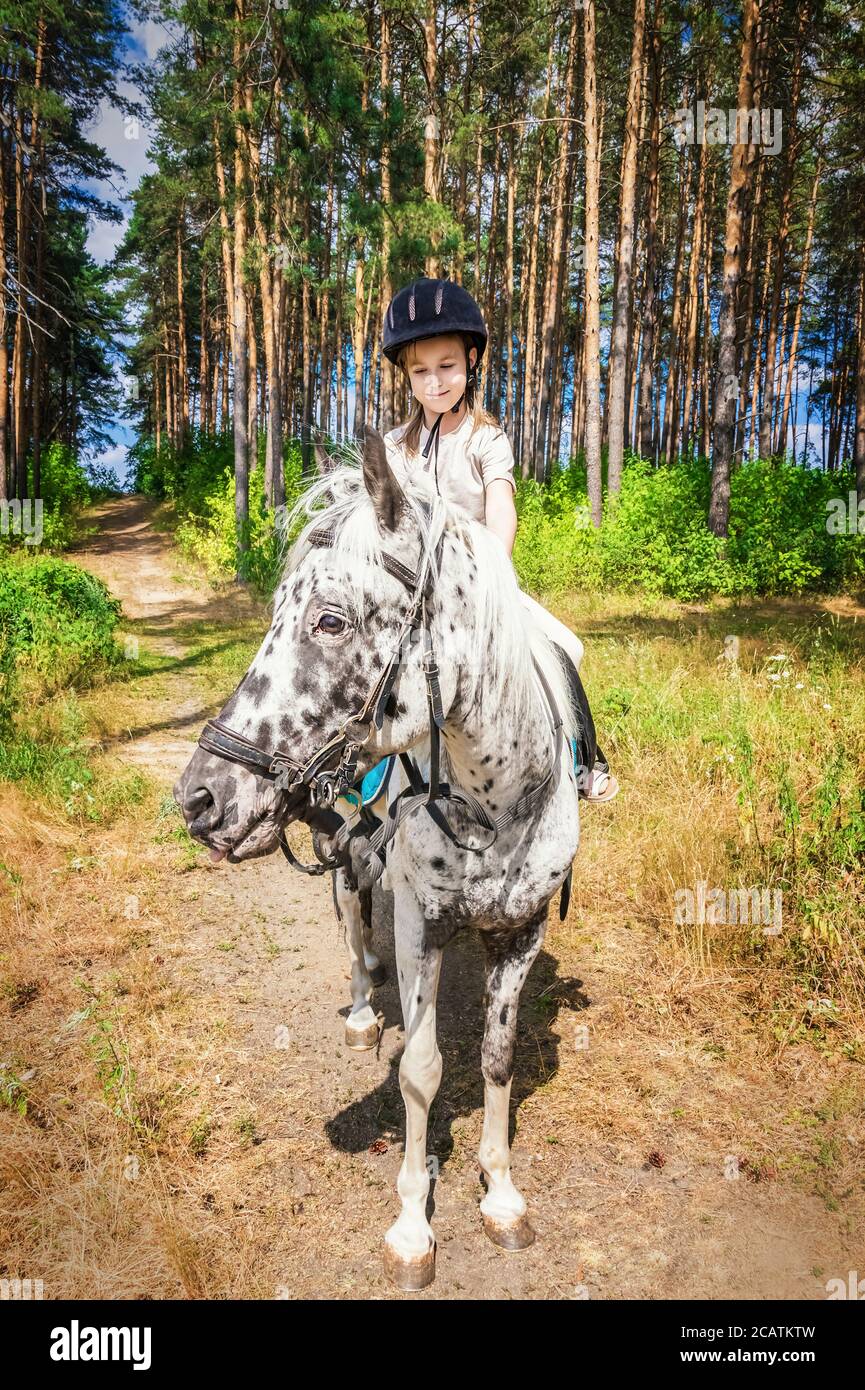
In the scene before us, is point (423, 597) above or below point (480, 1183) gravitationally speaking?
above

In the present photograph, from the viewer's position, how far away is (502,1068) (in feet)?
9.03

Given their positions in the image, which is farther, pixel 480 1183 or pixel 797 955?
pixel 797 955

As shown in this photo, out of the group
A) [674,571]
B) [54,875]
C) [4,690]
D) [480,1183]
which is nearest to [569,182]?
[674,571]

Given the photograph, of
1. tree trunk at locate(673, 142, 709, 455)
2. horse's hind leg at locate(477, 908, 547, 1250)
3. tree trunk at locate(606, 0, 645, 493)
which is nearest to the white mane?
horse's hind leg at locate(477, 908, 547, 1250)

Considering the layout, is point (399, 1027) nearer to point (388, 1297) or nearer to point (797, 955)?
point (388, 1297)

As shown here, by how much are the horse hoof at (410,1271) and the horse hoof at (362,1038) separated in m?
1.26

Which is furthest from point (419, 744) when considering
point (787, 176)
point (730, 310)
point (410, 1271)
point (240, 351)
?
point (787, 176)

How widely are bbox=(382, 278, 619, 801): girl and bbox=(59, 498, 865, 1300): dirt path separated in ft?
7.74

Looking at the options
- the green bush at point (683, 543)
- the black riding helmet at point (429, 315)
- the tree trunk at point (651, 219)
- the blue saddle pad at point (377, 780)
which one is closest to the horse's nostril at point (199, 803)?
the blue saddle pad at point (377, 780)

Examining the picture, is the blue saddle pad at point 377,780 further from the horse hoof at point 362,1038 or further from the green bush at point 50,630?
the green bush at point 50,630

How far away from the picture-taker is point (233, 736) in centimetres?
175

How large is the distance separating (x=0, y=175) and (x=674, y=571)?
17139 millimetres

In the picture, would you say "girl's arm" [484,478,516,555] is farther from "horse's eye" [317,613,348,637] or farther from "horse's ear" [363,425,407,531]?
"horse's eye" [317,613,348,637]

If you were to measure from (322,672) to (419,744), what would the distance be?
19.7 inches
